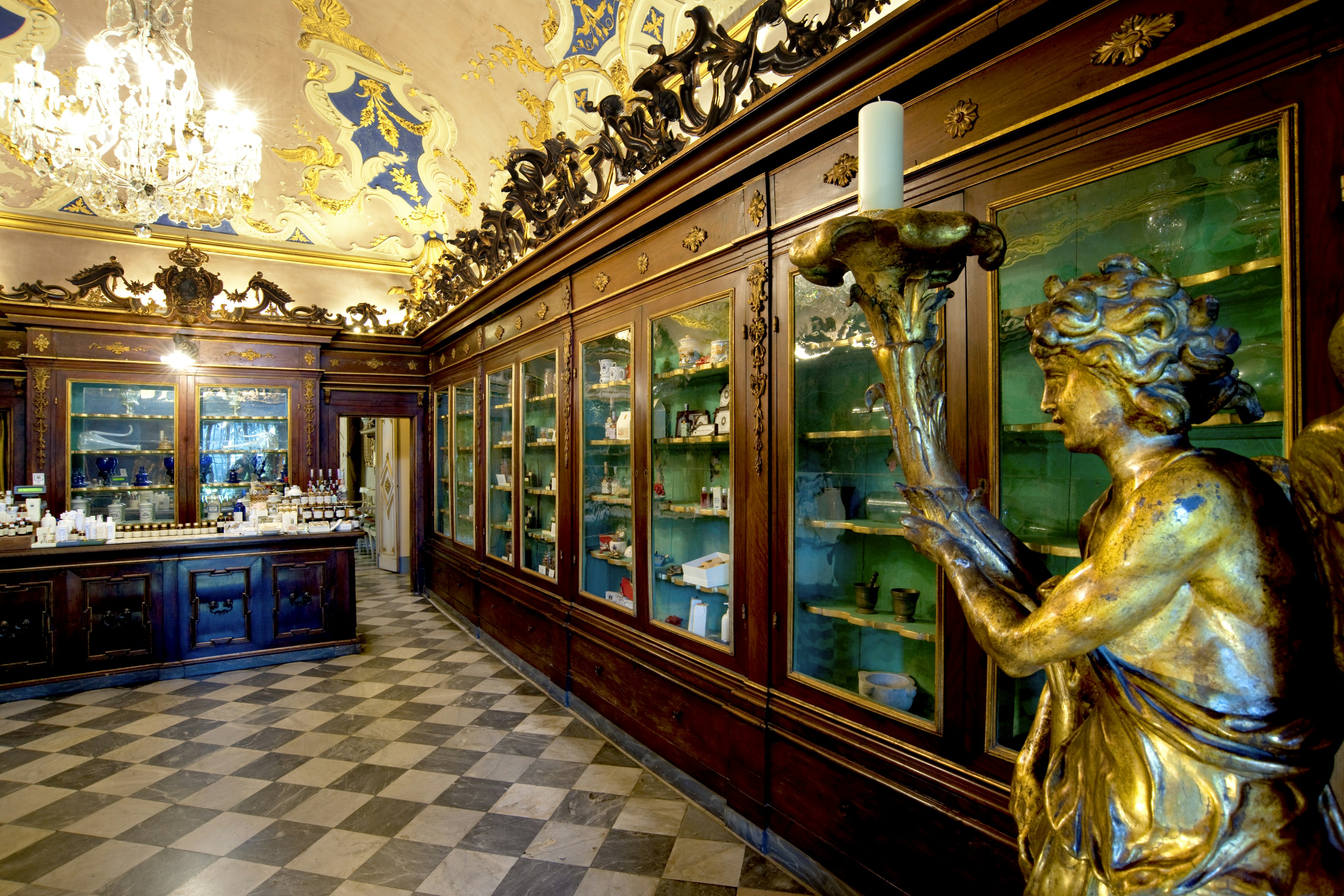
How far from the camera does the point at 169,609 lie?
5.50 metres

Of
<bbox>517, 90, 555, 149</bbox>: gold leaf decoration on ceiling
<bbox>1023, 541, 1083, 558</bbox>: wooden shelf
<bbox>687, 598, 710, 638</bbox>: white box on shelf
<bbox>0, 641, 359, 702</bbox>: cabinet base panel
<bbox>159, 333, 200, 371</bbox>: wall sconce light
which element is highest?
<bbox>517, 90, 555, 149</bbox>: gold leaf decoration on ceiling

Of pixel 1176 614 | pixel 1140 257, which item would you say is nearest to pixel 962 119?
pixel 1140 257

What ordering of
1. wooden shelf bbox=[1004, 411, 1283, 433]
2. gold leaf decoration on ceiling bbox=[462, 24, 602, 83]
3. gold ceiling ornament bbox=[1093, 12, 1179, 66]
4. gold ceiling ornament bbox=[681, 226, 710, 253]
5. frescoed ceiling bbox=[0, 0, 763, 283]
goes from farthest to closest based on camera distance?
gold leaf decoration on ceiling bbox=[462, 24, 602, 83] < frescoed ceiling bbox=[0, 0, 763, 283] < gold ceiling ornament bbox=[681, 226, 710, 253] < gold ceiling ornament bbox=[1093, 12, 1179, 66] < wooden shelf bbox=[1004, 411, 1283, 433]

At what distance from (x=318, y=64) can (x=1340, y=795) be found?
723 centimetres

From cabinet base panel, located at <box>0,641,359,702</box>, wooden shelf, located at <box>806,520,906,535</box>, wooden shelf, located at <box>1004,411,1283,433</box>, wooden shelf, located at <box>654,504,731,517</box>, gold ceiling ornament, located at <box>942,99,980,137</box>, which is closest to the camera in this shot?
wooden shelf, located at <box>1004,411,1283,433</box>

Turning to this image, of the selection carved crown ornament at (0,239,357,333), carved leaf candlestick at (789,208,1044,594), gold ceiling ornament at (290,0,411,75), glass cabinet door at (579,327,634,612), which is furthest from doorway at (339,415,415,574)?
carved leaf candlestick at (789,208,1044,594)

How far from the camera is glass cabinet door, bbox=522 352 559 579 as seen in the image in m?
5.05

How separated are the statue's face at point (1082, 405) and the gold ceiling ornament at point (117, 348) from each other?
853cm

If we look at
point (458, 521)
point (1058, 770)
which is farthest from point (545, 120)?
point (1058, 770)

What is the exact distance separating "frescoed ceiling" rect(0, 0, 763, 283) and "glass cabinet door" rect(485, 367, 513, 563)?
197cm

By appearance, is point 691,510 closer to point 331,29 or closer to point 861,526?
point 861,526

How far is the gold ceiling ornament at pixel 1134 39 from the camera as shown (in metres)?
1.64

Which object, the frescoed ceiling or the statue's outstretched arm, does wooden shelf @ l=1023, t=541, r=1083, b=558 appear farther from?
the frescoed ceiling

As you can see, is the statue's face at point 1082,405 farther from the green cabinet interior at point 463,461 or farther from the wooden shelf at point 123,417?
the wooden shelf at point 123,417
